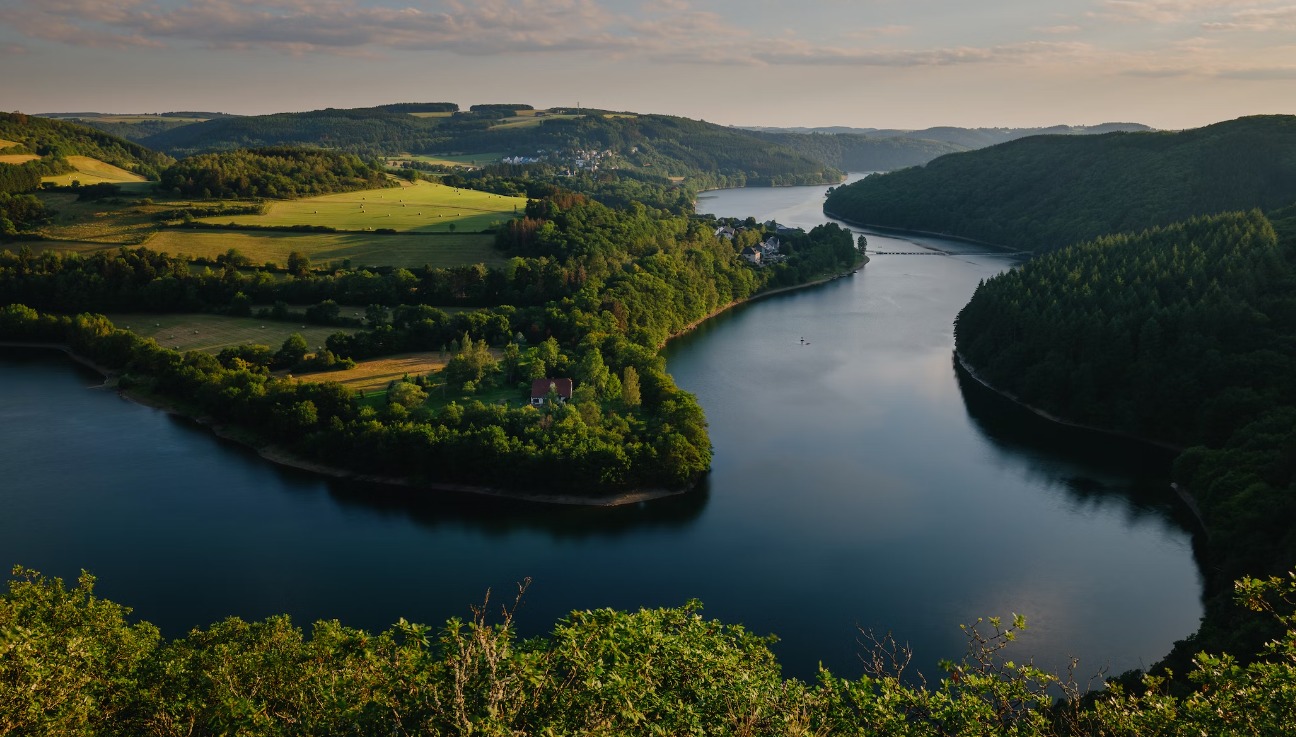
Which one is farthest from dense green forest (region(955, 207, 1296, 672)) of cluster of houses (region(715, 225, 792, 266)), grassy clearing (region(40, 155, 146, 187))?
grassy clearing (region(40, 155, 146, 187))

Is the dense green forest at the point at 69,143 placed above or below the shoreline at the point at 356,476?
above

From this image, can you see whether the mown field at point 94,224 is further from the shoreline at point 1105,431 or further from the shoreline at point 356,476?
the shoreline at point 1105,431

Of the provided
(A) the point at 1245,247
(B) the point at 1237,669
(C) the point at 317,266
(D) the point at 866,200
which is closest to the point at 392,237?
(C) the point at 317,266

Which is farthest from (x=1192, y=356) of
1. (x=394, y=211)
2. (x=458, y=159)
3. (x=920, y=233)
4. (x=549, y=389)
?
(x=458, y=159)

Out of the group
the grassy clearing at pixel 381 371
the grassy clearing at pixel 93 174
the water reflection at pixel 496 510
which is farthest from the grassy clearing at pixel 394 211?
the water reflection at pixel 496 510

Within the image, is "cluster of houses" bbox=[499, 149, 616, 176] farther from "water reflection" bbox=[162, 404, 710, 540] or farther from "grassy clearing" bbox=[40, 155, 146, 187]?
"water reflection" bbox=[162, 404, 710, 540]

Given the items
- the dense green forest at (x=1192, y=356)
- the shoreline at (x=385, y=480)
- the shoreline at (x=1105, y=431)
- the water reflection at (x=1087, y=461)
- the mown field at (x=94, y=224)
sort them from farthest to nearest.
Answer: the mown field at (x=94, y=224), the water reflection at (x=1087, y=461), the shoreline at (x=385, y=480), the shoreline at (x=1105, y=431), the dense green forest at (x=1192, y=356)
